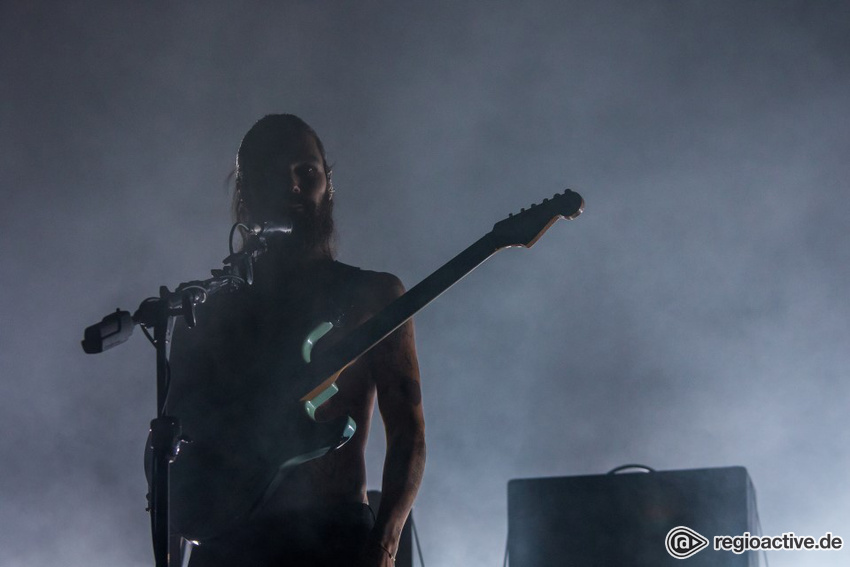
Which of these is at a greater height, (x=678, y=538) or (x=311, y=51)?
(x=311, y=51)

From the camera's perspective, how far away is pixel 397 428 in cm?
Result: 179

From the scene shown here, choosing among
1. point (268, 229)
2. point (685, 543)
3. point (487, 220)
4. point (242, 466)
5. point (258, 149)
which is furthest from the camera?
point (487, 220)

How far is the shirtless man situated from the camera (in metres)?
1.63

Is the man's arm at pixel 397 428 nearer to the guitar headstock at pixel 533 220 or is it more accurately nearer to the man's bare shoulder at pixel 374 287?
the man's bare shoulder at pixel 374 287

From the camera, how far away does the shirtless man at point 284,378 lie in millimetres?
1627

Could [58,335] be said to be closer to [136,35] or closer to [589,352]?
[136,35]

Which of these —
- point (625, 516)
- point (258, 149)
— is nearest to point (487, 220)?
point (258, 149)

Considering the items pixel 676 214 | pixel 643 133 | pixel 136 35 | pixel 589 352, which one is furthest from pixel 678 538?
pixel 136 35

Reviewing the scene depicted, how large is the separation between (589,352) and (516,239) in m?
1.33

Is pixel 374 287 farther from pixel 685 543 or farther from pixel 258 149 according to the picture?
pixel 685 543

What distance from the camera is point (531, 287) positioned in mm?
3344

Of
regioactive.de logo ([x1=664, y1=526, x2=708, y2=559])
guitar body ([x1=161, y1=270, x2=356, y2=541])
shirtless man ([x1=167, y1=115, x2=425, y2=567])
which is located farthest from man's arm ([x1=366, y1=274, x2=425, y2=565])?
regioactive.de logo ([x1=664, y1=526, x2=708, y2=559])

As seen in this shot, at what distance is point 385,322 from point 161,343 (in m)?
0.46

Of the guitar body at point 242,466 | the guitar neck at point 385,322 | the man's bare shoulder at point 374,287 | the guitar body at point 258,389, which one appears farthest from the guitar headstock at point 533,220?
the guitar body at point 242,466
